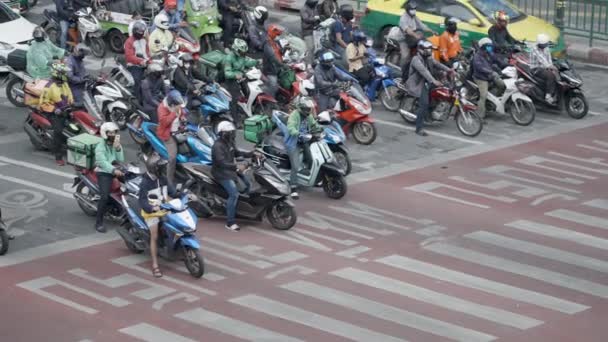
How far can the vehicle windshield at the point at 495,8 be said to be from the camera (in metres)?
28.3

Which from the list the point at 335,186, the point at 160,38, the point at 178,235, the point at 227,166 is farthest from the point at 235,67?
the point at 178,235

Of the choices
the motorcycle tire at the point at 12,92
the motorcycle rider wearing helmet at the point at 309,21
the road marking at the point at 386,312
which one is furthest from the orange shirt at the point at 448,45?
the road marking at the point at 386,312

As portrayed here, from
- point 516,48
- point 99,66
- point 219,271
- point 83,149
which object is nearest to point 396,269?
point 219,271

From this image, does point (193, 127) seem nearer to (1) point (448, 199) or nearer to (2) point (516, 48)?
(1) point (448, 199)

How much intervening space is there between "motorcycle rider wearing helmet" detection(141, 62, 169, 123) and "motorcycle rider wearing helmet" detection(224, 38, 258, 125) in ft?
6.93

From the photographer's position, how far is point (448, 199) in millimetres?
20719

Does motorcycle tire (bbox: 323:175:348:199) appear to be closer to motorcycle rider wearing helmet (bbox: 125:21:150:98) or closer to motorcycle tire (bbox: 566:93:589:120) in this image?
motorcycle rider wearing helmet (bbox: 125:21:150:98)

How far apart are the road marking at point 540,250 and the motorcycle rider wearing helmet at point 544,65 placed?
672 cm

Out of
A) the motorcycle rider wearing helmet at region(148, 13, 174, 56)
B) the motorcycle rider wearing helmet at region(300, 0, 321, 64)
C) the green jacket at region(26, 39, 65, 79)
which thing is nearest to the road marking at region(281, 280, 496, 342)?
the green jacket at region(26, 39, 65, 79)

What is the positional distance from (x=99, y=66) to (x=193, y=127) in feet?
25.0

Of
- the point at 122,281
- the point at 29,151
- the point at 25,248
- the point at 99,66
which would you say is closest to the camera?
the point at 122,281

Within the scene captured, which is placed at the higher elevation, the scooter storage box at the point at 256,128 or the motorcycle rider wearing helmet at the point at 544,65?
the motorcycle rider wearing helmet at the point at 544,65

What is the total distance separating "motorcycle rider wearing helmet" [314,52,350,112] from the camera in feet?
76.3

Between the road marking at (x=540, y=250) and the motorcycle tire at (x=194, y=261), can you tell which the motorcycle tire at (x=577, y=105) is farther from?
the motorcycle tire at (x=194, y=261)
